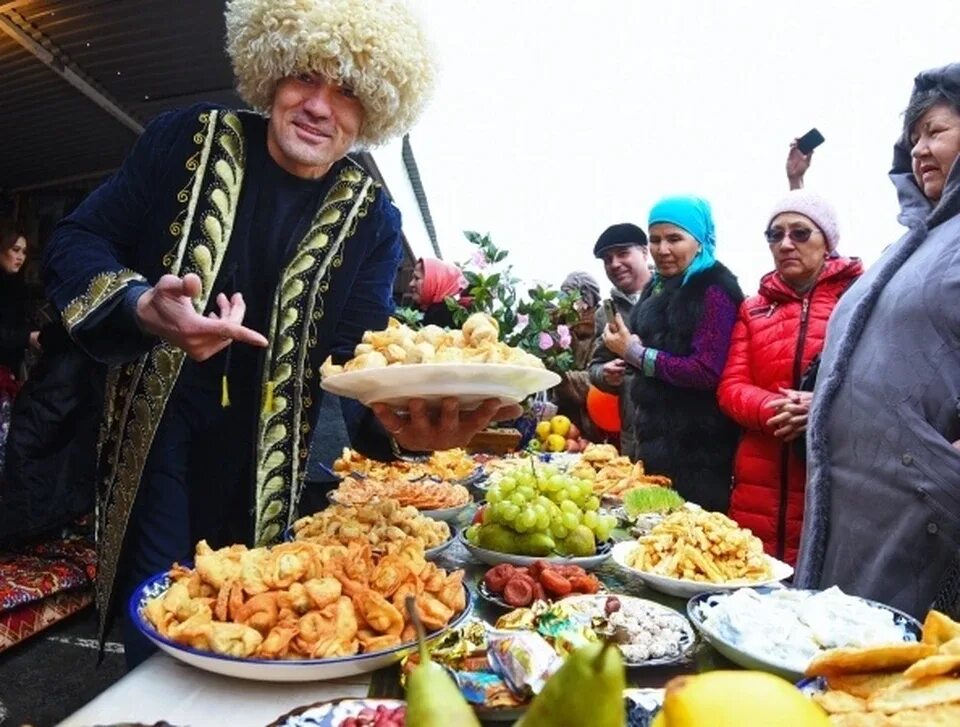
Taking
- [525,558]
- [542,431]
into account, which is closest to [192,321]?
[525,558]

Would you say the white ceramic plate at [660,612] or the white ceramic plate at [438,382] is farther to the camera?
the white ceramic plate at [438,382]

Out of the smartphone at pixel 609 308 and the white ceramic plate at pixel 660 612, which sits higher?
the smartphone at pixel 609 308

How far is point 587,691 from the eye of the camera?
0.47m

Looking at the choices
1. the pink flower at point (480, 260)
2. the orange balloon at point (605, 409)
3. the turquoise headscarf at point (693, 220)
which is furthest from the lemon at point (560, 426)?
the turquoise headscarf at point (693, 220)

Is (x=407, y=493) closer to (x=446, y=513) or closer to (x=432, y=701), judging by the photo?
(x=446, y=513)

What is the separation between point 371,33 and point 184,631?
1.56 metres

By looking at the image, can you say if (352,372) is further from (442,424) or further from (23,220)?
(23,220)

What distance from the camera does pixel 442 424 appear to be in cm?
171

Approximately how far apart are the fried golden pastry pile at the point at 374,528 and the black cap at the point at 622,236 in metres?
3.62

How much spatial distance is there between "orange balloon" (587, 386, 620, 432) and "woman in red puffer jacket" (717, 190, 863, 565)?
1792 millimetres

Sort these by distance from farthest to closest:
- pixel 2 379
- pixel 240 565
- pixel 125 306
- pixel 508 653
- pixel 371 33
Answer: pixel 2 379 → pixel 371 33 → pixel 125 306 → pixel 240 565 → pixel 508 653

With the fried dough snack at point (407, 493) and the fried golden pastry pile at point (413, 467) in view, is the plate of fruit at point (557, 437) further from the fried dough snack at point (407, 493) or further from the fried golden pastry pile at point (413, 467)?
the fried dough snack at point (407, 493)

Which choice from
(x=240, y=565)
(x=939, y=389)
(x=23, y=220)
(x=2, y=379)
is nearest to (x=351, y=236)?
(x=240, y=565)

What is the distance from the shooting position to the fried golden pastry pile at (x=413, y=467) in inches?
118
